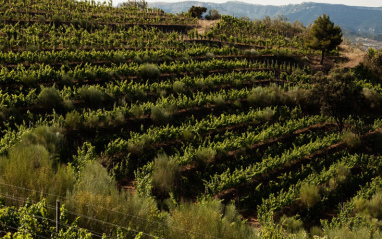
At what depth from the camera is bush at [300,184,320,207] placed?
11445 millimetres

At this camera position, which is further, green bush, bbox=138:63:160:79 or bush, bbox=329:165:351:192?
green bush, bbox=138:63:160:79

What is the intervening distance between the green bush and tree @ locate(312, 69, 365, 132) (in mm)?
10262

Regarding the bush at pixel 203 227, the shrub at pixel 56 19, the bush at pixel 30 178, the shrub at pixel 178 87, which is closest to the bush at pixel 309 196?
the bush at pixel 203 227

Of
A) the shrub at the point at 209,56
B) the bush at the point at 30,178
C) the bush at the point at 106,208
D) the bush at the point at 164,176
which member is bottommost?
the bush at the point at 164,176

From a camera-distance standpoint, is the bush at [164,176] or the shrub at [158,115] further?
the shrub at [158,115]

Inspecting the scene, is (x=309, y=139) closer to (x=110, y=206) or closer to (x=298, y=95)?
(x=298, y=95)

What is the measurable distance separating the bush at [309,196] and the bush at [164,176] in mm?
4914

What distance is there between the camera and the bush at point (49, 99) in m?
14.1

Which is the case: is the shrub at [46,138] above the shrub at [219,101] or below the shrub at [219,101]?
below

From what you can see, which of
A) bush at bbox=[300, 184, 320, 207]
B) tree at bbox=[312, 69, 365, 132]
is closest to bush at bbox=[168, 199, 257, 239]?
bush at bbox=[300, 184, 320, 207]

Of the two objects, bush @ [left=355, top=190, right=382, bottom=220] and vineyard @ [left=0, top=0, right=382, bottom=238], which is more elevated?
vineyard @ [left=0, top=0, right=382, bottom=238]

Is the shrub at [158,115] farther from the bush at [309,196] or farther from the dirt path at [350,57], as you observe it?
the dirt path at [350,57]

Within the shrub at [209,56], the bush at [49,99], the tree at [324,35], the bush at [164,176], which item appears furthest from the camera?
the tree at [324,35]

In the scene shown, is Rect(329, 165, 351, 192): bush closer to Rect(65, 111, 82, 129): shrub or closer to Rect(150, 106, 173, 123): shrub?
Rect(150, 106, 173, 123): shrub
